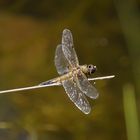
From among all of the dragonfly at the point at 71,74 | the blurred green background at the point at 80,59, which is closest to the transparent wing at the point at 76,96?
the dragonfly at the point at 71,74

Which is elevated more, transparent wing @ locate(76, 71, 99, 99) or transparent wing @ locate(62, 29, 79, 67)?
transparent wing @ locate(62, 29, 79, 67)

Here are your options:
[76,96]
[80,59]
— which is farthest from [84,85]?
[80,59]

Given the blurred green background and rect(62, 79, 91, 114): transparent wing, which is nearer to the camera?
rect(62, 79, 91, 114): transparent wing

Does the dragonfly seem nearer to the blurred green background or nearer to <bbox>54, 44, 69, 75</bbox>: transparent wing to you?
<bbox>54, 44, 69, 75</bbox>: transparent wing

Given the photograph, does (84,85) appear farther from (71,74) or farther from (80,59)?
(80,59)

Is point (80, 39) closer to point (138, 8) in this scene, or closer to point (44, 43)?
point (44, 43)

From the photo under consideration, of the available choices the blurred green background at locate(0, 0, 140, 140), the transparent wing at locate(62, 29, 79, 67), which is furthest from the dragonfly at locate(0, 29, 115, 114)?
the blurred green background at locate(0, 0, 140, 140)

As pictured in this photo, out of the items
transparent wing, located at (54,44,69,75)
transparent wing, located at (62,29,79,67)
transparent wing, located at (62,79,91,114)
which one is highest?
transparent wing, located at (62,29,79,67)
